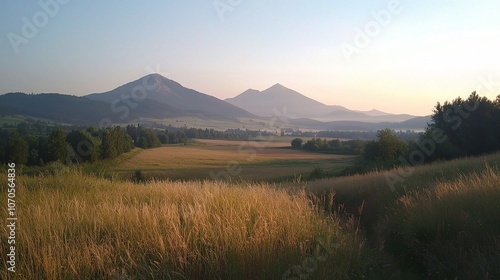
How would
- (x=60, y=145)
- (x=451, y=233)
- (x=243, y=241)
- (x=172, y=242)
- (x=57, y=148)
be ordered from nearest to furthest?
(x=172, y=242), (x=243, y=241), (x=451, y=233), (x=57, y=148), (x=60, y=145)

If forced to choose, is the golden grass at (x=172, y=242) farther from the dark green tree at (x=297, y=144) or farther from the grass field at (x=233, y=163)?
the dark green tree at (x=297, y=144)

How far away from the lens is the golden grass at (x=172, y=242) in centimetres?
400

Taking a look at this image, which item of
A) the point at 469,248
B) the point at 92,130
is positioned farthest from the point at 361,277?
the point at 92,130

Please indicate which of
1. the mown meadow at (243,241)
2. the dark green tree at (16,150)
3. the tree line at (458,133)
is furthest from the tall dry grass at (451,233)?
the dark green tree at (16,150)

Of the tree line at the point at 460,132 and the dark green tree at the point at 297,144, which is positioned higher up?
the tree line at the point at 460,132

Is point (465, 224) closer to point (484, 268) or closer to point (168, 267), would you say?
point (484, 268)

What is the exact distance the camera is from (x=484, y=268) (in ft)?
15.6

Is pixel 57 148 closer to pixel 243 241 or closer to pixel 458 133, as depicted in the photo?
pixel 243 241

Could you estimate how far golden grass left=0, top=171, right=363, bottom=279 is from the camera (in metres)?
4.00

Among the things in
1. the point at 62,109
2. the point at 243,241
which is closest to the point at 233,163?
the point at 243,241

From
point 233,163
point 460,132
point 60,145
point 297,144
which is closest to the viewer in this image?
point 460,132

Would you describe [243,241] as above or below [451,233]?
above

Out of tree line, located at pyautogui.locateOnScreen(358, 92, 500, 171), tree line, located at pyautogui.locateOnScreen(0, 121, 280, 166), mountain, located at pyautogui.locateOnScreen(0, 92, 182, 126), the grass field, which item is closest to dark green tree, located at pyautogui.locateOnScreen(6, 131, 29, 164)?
tree line, located at pyautogui.locateOnScreen(0, 121, 280, 166)

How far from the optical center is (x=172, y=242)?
4.53m
